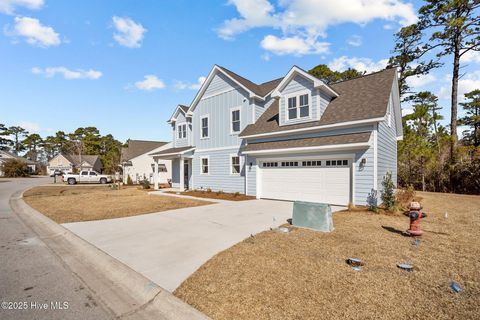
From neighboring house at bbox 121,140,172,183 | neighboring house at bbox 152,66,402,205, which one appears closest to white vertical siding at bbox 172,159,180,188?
neighboring house at bbox 152,66,402,205

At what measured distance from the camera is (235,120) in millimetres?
16328

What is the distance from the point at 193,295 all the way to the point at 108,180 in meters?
33.7

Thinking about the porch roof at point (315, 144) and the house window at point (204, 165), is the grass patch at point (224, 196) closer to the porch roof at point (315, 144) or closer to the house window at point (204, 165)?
the house window at point (204, 165)

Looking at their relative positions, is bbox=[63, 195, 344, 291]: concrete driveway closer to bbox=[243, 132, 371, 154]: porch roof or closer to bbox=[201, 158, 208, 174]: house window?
bbox=[243, 132, 371, 154]: porch roof

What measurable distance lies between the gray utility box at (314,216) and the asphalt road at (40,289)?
5.47 meters

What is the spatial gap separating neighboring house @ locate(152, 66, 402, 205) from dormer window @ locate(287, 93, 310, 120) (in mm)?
55

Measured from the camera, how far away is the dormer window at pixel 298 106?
42.0 feet

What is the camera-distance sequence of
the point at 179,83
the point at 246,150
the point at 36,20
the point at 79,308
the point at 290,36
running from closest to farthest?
the point at 79,308, the point at 36,20, the point at 246,150, the point at 290,36, the point at 179,83

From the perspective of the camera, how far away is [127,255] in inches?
205

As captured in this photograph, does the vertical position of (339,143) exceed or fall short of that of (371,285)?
it exceeds it

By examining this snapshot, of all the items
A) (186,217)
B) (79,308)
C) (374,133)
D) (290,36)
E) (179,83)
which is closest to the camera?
(79,308)

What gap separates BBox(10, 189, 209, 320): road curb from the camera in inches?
125

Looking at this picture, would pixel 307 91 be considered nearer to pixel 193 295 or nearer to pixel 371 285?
→ pixel 371 285

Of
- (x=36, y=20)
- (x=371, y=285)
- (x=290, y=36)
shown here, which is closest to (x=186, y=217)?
(x=371, y=285)
